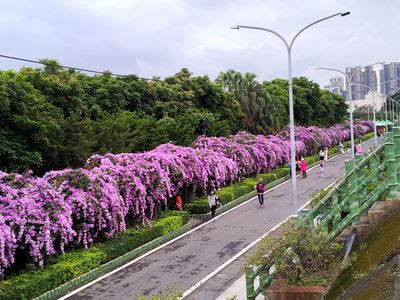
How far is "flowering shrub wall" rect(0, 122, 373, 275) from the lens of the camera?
13.6 m

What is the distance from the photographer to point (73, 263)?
1445 cm

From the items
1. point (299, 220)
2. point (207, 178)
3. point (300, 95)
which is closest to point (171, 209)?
point (207, 178)

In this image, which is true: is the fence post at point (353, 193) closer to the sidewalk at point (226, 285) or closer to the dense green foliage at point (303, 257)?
the dense green foliage at point (303, 257)

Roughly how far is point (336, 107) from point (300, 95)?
19678 millimetres

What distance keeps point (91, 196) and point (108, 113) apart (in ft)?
39.9

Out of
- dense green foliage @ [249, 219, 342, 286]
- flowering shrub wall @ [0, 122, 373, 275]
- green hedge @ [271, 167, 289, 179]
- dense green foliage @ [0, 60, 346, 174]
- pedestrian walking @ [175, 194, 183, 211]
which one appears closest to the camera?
dense green foliage @ [249, 219, 342, 286]

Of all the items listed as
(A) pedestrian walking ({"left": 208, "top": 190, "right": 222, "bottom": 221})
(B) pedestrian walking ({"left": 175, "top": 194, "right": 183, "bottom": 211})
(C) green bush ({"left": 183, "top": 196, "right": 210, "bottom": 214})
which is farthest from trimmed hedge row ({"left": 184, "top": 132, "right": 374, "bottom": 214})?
A: (A) pedestrian walking ({"left": 208, "top": 190, "right": 222, "bottom": 221})

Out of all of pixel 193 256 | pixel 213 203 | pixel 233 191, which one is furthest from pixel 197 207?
pixel 193 256

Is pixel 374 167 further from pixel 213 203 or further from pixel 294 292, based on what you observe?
pixel 213 203

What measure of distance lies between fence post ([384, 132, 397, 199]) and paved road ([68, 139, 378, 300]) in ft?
26.4

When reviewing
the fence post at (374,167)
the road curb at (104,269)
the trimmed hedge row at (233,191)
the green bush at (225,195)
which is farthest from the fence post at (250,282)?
the green bush at (225,195)

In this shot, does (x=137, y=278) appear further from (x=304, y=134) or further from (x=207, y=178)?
(x=304, y=134)

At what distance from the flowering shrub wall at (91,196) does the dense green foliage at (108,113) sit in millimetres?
2032

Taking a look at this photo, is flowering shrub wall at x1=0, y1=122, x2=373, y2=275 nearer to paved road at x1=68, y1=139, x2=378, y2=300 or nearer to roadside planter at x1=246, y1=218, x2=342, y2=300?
paved road at x1=68, y1=139, x2=378, y2=300
